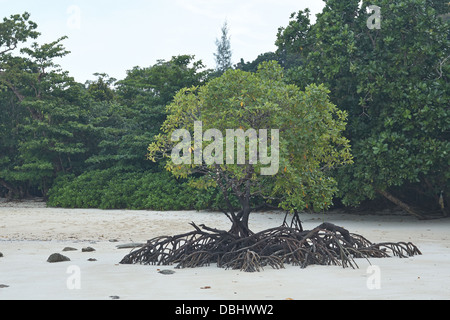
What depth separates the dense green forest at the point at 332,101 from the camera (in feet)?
59.9

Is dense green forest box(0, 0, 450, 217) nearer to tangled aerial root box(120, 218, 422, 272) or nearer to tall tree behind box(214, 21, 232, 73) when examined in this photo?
tangled aerial root box(120, 218, 422, 272)

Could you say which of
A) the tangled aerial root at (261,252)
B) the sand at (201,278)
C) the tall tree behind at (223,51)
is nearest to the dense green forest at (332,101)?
the tangled aerial root at (261,252)

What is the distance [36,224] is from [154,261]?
10972 millimetres

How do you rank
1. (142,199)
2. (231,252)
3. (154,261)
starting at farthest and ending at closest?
1. (142,199)
2. (154,261)
3. (231,252)

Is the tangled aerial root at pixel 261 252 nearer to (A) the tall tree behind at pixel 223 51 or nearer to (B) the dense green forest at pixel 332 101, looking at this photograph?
(B) the dense green forest at pixel 332 101

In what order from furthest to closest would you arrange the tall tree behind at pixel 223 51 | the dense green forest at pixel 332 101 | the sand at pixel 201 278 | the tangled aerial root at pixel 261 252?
the tall tree behind at pixel 223 51, the dense green forest at pixel 332 101, the tangled aerial root at pixel 261 252, the sand at pixel 201 278

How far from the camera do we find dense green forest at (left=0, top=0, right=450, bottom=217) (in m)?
18.3

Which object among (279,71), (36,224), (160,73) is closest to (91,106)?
(160,73)

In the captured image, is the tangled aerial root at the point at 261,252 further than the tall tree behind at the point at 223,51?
No

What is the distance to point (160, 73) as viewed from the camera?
32.4m

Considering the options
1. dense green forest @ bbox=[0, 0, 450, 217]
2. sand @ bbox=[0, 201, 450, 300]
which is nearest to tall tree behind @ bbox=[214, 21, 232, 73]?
dense green forest @ bbox=[0, 0, 450, 217]

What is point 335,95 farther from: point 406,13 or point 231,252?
point 231,252

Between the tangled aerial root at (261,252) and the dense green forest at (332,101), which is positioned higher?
the dense green forest at (332,101)
